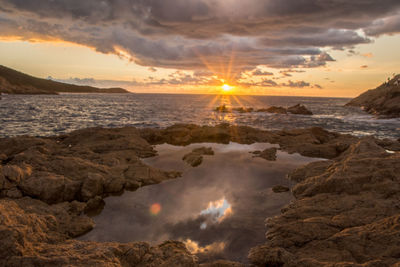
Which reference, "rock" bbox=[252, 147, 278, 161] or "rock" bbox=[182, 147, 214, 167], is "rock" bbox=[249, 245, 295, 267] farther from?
"rock" bbox=[252, 147, 278, 161]

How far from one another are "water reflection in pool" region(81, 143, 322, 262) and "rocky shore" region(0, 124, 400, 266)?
0.71m

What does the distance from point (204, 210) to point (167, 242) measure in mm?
3175

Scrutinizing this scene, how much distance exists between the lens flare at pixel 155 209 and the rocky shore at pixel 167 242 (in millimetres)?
2466

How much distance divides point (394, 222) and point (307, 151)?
14.7 m

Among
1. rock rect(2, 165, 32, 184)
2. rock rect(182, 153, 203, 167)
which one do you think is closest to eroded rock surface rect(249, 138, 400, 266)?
rock rect(182, 153, 203, 167)

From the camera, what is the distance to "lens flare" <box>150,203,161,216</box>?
10.1 m

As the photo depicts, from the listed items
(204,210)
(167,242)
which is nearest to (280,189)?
(204,210)

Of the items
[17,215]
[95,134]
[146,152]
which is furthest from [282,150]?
[17,215]

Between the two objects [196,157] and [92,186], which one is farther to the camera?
[196,157]

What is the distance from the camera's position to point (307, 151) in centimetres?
2072

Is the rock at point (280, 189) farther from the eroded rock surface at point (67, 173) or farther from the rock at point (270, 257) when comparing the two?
the eroded rock surface at point (67, 173)

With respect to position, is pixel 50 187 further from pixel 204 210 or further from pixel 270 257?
pixel 270 257

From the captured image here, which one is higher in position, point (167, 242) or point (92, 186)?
point (92, 186)

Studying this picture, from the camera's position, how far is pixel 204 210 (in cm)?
1040
